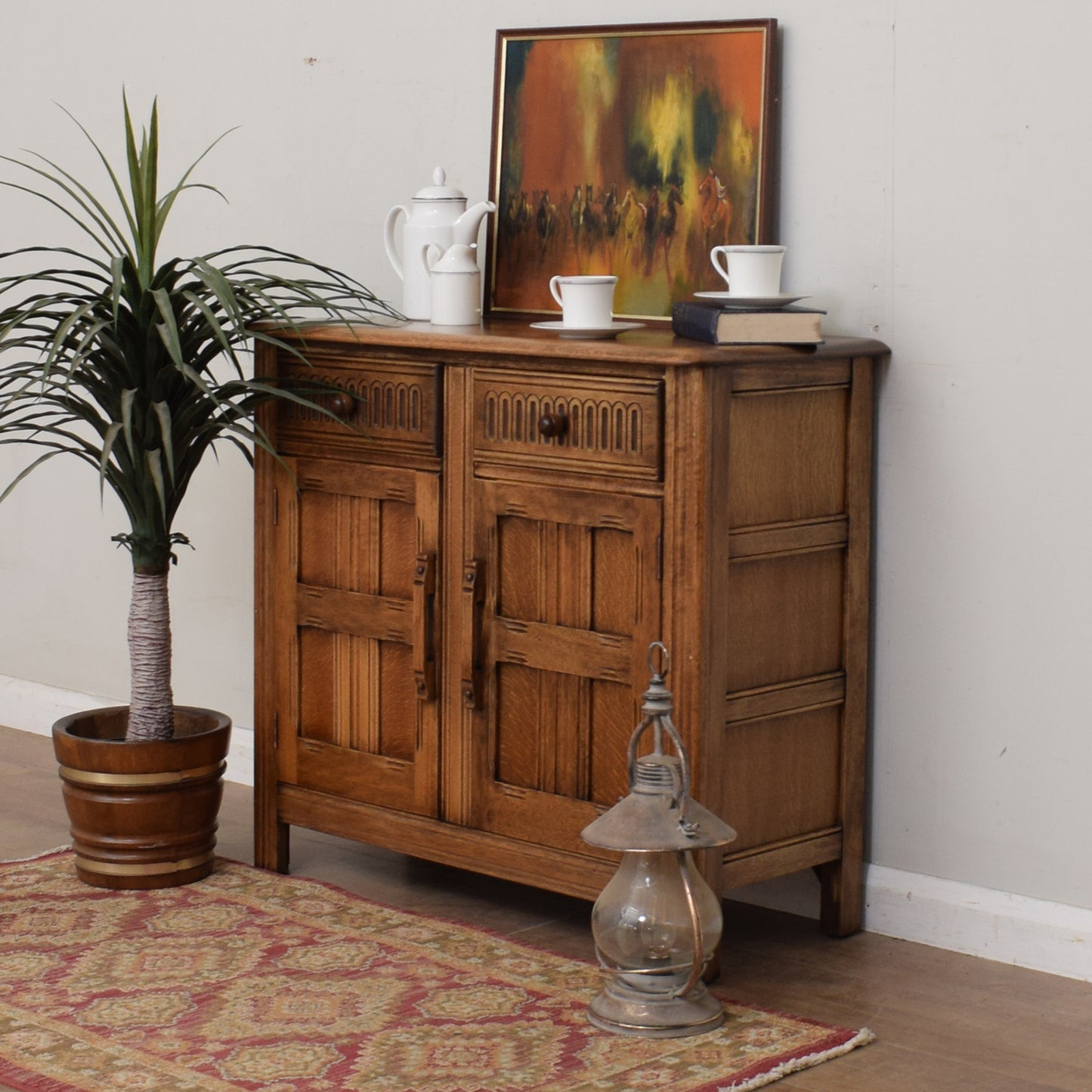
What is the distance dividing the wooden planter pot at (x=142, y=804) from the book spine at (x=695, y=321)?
111 centimetres

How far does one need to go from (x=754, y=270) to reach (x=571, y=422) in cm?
38

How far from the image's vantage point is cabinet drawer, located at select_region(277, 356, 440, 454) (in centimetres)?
301

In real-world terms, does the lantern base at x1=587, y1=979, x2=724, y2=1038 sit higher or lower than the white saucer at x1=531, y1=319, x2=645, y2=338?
lower

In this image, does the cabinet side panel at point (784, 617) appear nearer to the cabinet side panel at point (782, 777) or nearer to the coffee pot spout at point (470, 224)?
the cabinet side panel at point (782, 777)

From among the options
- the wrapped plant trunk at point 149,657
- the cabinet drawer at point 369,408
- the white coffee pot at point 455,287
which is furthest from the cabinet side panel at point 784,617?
the wrapped plant trunk at point 149,657

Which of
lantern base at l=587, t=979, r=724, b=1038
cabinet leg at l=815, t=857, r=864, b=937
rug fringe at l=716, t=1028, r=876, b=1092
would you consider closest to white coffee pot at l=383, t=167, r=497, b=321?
cabinet leg at l=815, t=857, r=864, b=937

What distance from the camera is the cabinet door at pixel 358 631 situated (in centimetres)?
306

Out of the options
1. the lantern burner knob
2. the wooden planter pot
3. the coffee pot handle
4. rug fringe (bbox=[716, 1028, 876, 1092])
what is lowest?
rug fringe (bbox=[716, 1028, 876, 1092])

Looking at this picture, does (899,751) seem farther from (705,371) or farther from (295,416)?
(295,416)

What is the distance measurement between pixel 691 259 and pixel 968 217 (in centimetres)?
48

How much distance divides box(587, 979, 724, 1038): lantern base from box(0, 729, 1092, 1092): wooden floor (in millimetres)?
169

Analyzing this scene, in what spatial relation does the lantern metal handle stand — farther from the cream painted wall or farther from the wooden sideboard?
the cream painted wall

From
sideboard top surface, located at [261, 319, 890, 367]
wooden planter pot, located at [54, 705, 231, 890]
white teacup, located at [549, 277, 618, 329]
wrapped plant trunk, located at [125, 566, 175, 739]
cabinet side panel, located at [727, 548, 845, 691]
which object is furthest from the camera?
wrapped plant trunk, located at [125, 566, 175, 739]

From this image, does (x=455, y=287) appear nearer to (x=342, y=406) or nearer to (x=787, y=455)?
(x=342, y=406)
